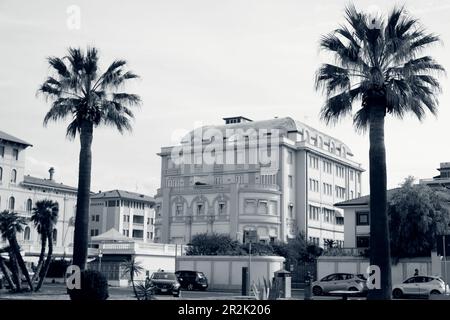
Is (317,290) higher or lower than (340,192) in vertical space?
lower

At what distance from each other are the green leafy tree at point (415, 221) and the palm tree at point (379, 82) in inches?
898

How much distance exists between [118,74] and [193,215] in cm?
5072

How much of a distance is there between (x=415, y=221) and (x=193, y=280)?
17.0 m

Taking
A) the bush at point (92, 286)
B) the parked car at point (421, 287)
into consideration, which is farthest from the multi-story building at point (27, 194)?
the parked car at point (421, 287)

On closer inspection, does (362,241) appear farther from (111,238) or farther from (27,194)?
(27,194)

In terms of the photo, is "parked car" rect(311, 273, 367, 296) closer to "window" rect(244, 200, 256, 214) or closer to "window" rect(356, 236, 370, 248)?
"window" rect(356, 236, 370, 248)

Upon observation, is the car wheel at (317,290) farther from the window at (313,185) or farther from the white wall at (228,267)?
the window at (313,185)

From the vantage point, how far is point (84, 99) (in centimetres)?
3078

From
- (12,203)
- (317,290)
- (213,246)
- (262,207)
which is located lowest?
(317,290)

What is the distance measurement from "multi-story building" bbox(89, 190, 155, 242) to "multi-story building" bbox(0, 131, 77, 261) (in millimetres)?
7848

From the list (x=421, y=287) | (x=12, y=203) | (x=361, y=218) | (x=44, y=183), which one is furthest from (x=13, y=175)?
Result: (x=421, y=287)

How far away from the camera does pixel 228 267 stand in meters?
48.8

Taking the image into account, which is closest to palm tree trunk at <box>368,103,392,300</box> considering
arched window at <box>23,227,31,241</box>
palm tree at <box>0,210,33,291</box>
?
palm tree at <box>0,210,33,291</box>
